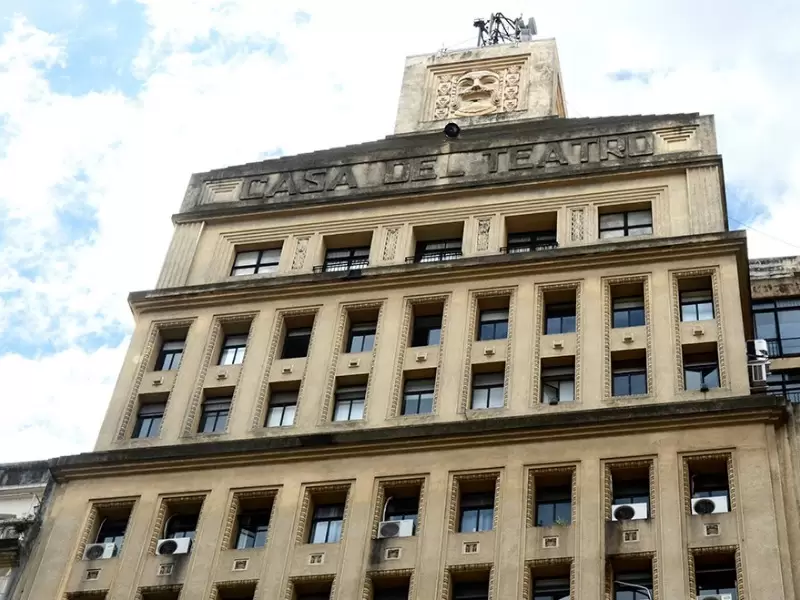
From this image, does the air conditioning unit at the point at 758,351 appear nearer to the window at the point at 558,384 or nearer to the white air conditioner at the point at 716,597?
the window at the point at 558,384

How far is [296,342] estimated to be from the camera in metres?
43.7

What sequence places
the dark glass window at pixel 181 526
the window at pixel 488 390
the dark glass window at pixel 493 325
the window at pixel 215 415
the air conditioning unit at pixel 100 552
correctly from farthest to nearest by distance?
the dark glass window at pixel 493 325
the window at pixel 215 415
the window at pixel 488 390
the dark glass window at pixel 181 526
the air conditioning unit at pixel 100 552

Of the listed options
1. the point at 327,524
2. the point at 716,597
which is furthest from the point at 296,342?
the point at 716,597

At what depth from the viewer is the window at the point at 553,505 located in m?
36.1

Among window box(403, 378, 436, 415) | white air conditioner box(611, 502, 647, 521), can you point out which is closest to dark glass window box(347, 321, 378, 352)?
window box(403, 378, 436, 415)

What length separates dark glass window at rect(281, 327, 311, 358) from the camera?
4325cm

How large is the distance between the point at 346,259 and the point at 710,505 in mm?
16402

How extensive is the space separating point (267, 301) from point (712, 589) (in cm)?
1758

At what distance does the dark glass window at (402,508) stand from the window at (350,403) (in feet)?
10.7

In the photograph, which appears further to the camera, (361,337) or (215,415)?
(361,337)

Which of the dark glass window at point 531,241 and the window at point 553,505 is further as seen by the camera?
the dark glass window at point 531,241

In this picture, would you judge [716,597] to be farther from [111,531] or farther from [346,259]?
[346,259]

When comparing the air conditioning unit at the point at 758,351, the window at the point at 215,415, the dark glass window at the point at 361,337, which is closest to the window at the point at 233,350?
the window at the point at 215,415

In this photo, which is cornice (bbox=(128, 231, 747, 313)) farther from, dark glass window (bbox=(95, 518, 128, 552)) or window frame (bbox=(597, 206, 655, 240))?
dark glass window (bbox=(95, 518, 128, 552))
